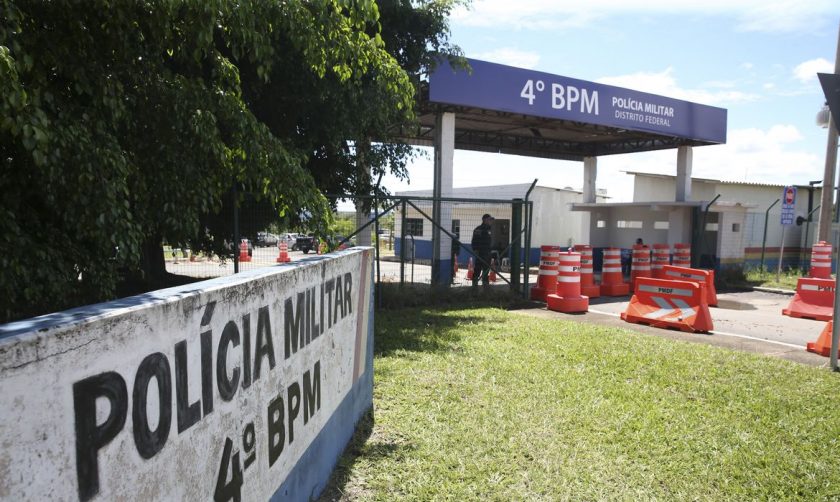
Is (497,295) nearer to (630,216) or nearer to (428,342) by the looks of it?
(428,342)

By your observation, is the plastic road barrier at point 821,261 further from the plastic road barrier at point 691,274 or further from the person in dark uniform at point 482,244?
the person in dark uniform at point 482,244

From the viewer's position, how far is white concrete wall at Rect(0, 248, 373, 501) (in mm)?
1227

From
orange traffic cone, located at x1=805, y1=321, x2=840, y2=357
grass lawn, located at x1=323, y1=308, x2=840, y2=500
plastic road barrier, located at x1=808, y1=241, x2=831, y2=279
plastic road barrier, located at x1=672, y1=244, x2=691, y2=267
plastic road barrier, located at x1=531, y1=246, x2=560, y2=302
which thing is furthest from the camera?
plastic road barrier, located at x1=672, y1=244, x2=691, y2=267

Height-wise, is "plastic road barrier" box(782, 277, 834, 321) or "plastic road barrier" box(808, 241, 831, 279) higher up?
"plastic road barrier" box(808, 241, 831, 279)

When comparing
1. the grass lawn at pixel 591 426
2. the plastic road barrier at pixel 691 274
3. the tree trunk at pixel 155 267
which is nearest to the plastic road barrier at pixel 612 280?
the plastic road barrier at pixel 691 274

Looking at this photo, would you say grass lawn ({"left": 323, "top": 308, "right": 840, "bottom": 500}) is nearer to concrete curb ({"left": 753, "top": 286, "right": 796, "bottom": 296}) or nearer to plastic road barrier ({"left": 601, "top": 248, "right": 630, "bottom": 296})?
plastic road barrier ({"left": 601, "top": 248, "right": 630, "bottom": 296})

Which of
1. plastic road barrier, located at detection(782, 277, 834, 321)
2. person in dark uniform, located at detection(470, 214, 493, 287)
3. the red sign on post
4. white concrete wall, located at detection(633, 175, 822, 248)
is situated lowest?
plastic road barrier, located at detection(782, 277, 834, 321)

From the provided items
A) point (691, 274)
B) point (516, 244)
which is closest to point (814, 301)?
point (691, 274)

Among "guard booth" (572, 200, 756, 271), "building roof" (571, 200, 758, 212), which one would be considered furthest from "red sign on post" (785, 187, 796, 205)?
"building roof" (571, 200, 758, 212)

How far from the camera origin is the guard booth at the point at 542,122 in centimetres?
1234

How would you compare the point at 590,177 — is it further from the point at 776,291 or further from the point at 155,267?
the point at 155,267

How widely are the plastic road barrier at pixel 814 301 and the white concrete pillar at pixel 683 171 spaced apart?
836cm

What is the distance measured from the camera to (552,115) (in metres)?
13.6

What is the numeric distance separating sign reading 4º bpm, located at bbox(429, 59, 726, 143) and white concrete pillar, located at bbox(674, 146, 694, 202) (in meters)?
1.17
